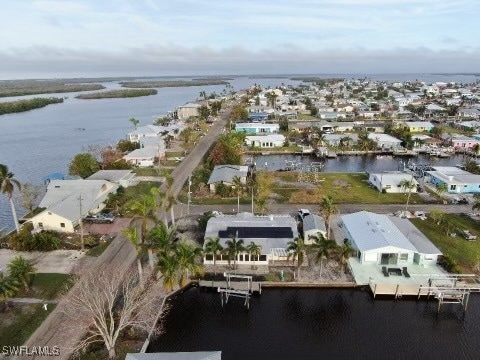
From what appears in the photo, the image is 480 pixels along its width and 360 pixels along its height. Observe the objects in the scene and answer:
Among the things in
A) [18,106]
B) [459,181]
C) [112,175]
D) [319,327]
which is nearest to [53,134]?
[18,106]

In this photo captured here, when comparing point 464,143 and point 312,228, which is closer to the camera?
point 312,228

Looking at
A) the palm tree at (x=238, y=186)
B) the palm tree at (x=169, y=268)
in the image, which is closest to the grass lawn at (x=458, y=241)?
the palm tree at (x=238, y=186)

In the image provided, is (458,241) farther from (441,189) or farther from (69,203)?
(69,203)

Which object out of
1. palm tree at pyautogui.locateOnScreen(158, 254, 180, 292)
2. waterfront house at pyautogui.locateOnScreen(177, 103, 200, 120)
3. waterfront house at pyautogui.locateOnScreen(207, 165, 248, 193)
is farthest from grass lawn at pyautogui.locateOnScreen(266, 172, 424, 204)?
waterfront house at pyautogui.locateOnScreen(177, 103, 200, 120)

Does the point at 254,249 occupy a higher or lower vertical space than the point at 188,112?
higher

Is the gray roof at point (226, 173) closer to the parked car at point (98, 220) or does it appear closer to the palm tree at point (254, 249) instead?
the parked car at point (98, 220)
